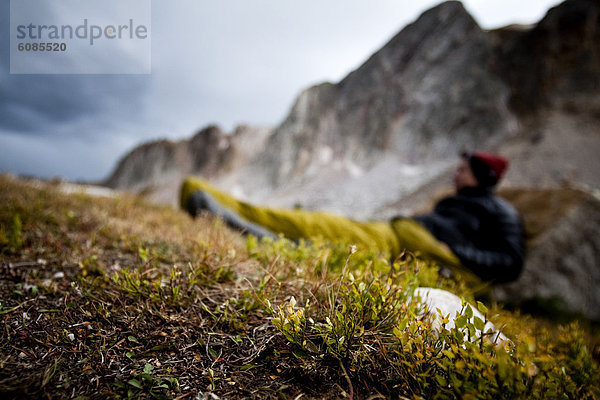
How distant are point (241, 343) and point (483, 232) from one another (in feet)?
15.7

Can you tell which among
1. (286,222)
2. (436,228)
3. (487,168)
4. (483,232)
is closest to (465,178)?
(487,168)

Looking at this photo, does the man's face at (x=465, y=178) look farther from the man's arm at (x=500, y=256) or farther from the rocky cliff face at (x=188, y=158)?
the rocky cliff face at (x=188, y=158)

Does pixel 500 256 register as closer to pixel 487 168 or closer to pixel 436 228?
pixel 436 228

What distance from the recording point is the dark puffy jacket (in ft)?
12.8

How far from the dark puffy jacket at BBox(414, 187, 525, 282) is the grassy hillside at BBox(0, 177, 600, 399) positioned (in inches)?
92.1

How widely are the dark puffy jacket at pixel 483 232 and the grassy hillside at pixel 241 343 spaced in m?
2.34

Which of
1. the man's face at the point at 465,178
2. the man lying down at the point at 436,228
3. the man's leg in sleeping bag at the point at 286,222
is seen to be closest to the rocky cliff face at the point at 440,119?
the man's face at the point at 465,178

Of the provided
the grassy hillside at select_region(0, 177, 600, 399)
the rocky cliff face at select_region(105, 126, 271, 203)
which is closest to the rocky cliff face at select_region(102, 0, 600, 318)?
the grassy hillside at select_region(0, 177, 600, 399)

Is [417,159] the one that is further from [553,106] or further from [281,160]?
[281,160]

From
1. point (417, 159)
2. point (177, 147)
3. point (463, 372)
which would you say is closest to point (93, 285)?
point (463, 372)

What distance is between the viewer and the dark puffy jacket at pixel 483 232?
12.8 feet

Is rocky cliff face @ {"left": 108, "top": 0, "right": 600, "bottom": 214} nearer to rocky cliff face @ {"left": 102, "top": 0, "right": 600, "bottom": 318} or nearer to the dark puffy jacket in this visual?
rocky cliff face @ {"left": 102, "top": 0, "right": 600, "bottom": 318}

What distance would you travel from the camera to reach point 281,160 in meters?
24.3

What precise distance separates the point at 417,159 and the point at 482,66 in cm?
869
